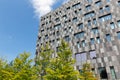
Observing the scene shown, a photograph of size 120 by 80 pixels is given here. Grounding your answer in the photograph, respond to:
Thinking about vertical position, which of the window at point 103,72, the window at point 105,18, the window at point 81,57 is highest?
the window at point 105,18

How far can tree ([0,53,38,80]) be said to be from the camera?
2611 centimetres

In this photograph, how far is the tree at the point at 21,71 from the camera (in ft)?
85.7

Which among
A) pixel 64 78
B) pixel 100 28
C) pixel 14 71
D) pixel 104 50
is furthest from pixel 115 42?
pixel 14 71

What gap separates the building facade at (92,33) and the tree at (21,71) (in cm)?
1634

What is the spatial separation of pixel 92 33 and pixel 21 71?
2263cm

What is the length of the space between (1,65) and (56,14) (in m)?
29.4

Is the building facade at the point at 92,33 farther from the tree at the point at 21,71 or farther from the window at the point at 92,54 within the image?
the tree at the point at 21,71

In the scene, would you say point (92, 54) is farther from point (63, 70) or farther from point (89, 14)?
point (63, 70)

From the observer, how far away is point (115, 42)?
37.5m

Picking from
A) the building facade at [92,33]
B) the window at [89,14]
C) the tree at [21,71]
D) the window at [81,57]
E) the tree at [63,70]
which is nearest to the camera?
the tree at [63,70]

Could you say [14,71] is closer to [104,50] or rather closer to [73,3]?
[104,50]

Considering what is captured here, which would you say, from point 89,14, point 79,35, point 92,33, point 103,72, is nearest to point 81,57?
point 79,35

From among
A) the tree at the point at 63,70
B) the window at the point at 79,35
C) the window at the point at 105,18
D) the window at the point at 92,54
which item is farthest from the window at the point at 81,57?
the tree at the point at 63,70

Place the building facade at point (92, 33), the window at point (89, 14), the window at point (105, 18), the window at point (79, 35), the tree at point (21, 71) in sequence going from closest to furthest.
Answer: the tree at point (21, 71)
the building facade at point (92, 33)
the window at point (105, 18)
the window at point (79, 35)
the window at point (89, 14)
